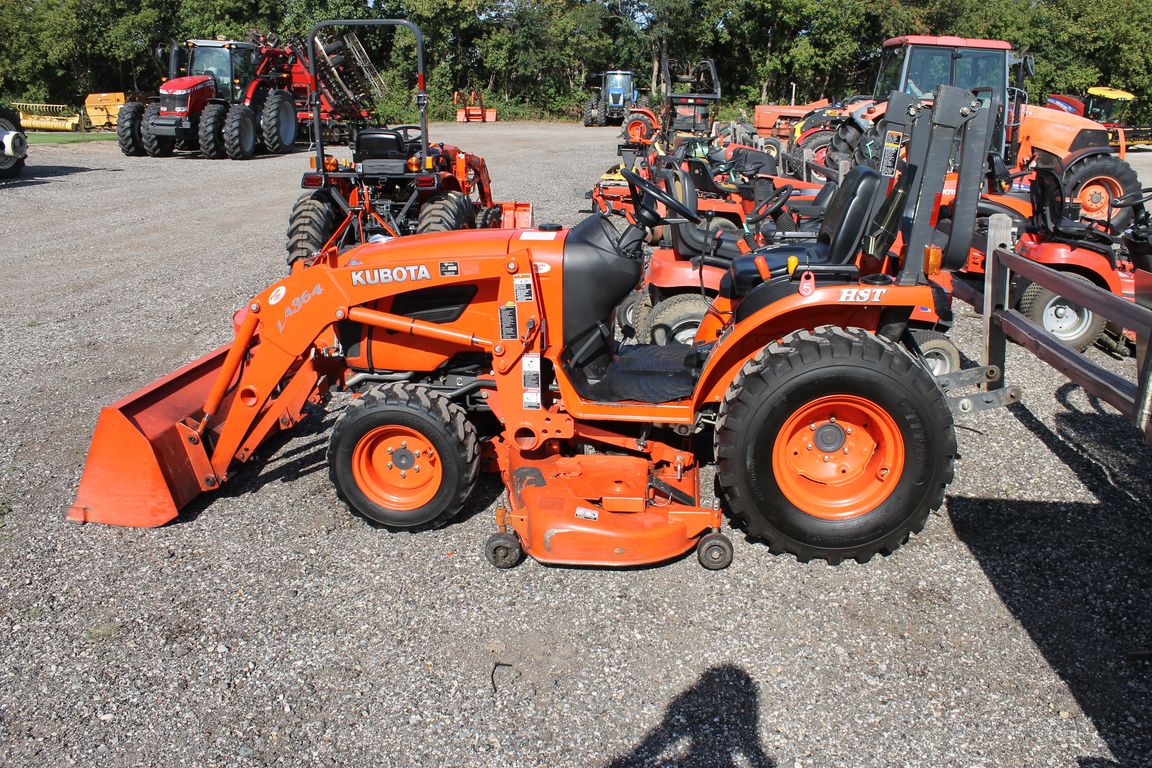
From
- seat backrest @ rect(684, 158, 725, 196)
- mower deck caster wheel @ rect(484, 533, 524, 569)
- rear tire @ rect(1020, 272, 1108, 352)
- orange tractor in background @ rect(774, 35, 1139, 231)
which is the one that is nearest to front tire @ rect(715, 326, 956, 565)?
mower deck caster wheel @ rect(484, 533, 524, 569)

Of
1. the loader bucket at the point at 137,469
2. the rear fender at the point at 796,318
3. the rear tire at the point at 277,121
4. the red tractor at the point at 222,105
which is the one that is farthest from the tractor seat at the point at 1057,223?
the rear tire at the point at 277,121

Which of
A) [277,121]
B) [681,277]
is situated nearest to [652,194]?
[681,277]

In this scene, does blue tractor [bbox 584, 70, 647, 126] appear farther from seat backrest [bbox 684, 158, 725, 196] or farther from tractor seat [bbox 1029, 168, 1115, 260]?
tractor seat [bbox 1029, 168, 1115, 260]

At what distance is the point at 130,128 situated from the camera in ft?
57.9

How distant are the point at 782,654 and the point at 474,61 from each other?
116 ft

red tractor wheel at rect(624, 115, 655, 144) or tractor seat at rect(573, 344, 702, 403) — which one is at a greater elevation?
red tractor wheel at rect(624, 115, 655, 144)

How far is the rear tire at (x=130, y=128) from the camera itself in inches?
692

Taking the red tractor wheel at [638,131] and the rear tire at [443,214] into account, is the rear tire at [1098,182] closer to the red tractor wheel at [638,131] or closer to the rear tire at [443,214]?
the rear tire at [443,214]

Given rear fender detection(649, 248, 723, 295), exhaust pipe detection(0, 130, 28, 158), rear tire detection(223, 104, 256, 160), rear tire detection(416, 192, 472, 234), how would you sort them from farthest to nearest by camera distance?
rear tire detection(223, 104, 256, 160), exhaust pipe detection(0, 130, 28, 158), rear tire detection(416, 192, 472, 234), rear fender detection(649, 248, 723, 295)

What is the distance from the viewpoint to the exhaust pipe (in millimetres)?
13727

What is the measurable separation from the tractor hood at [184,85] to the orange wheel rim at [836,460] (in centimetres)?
1710

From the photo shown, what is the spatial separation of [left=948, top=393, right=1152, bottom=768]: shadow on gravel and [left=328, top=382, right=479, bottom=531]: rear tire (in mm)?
2193

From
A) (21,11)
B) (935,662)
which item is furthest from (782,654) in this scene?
(21,11)

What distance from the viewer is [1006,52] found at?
1225 centimetres
